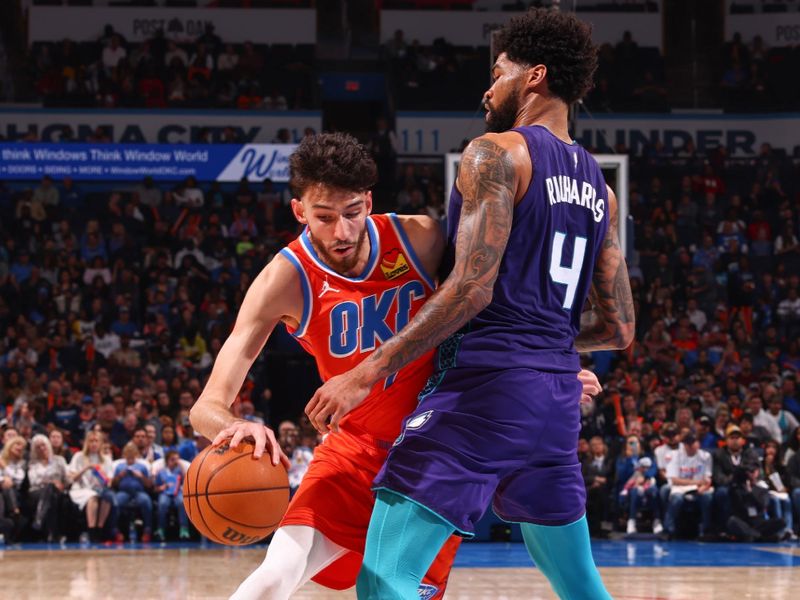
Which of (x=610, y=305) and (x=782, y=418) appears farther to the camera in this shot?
(x=782, y=418)

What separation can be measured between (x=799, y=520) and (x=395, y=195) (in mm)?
8546

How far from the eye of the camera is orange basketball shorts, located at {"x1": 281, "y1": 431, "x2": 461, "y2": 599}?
3.55 meters

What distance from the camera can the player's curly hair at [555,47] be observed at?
10.9 ft

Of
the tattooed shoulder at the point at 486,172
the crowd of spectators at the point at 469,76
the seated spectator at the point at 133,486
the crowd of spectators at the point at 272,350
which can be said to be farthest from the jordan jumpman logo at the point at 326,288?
the crowd of spectators at the point at 469,76

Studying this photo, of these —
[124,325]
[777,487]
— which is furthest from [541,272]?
[124,325]

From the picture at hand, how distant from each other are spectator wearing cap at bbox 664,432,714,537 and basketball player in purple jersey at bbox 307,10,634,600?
9587 mm

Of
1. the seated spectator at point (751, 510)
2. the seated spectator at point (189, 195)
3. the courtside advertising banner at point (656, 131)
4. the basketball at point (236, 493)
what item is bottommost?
the seated spectator at point (751, 510)

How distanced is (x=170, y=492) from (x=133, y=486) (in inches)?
15.5

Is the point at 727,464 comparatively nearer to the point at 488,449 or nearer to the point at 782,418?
the point at 782,418

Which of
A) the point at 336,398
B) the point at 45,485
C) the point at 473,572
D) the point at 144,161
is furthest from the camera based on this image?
the point at 144,161

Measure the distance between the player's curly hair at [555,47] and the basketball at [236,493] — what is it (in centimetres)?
141

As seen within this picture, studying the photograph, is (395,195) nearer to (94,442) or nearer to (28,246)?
(28,246)

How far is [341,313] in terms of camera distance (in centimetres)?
360

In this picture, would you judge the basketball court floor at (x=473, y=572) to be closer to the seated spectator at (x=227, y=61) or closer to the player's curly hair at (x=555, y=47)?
the player's curly hair at (x=555, y=47)
